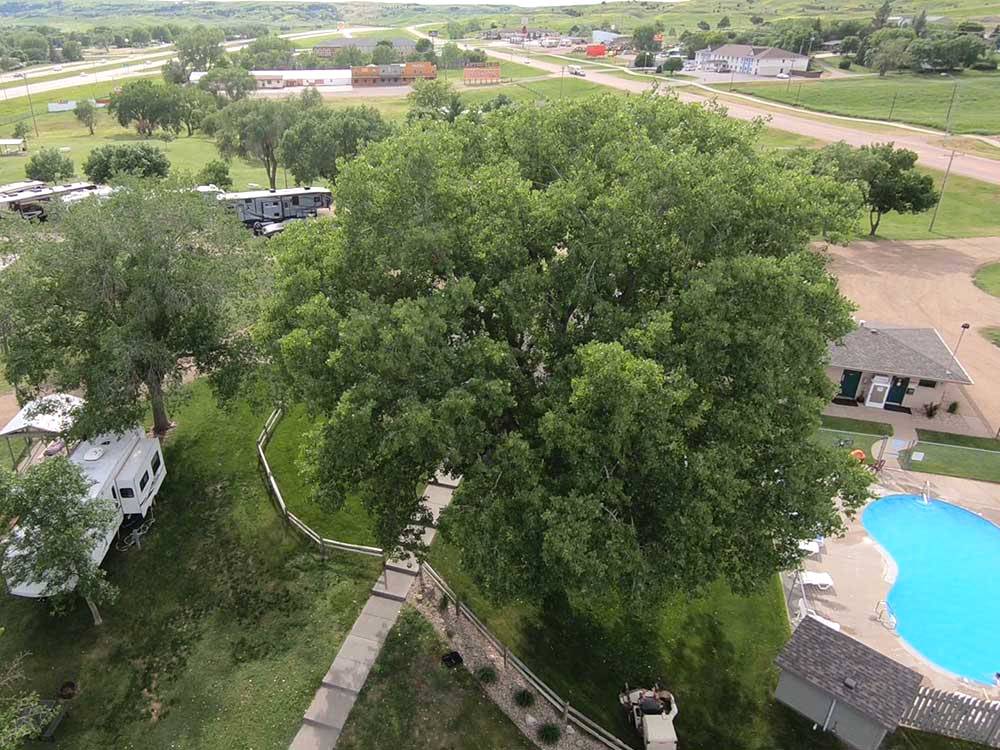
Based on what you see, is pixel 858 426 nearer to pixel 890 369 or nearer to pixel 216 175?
pixel 890 369

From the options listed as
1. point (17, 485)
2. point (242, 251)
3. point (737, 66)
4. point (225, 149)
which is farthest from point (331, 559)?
point (737, 66)

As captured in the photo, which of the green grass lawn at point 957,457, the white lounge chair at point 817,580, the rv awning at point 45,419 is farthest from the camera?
the green grass lawn at point 957,457

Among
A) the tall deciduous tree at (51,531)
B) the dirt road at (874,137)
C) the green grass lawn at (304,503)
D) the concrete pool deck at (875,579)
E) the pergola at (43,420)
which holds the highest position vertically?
the tall deciduous tree at (51,531)

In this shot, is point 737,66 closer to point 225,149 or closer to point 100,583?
point 225,149

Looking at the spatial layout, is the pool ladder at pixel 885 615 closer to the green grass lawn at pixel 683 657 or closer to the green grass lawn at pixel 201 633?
the green grass lawn at pixel 683 657

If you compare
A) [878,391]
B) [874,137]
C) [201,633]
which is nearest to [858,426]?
[878,391]

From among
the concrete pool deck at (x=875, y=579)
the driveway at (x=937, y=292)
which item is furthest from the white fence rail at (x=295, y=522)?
the driveway at (x=937, y=292)
